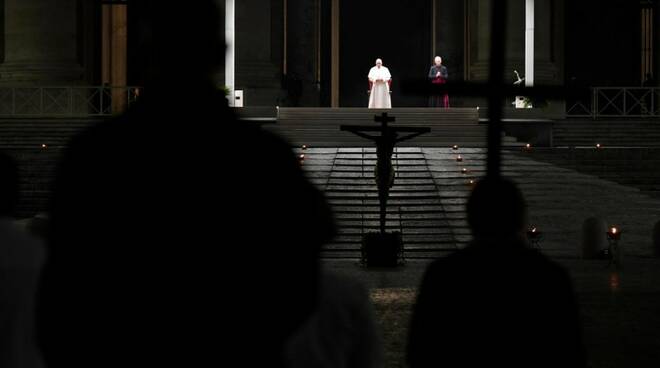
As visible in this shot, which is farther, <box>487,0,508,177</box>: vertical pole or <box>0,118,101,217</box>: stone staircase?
<box>0,118,101,217</box>: stone staircase

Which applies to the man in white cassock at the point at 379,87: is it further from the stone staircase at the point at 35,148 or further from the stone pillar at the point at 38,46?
the stone pillar at the point at 38,46

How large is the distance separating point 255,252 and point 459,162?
988 inches

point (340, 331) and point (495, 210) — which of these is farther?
point (495, 210)

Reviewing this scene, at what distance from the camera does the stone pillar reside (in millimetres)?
36531

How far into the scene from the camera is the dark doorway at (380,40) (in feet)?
144

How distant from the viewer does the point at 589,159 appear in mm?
27922

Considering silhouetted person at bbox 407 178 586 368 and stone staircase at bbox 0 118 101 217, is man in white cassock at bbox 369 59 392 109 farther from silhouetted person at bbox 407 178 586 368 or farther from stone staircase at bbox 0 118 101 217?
silhouetted person at bbox 407 178 586 368

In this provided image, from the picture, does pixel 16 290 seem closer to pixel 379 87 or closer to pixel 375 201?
pixel 375 201

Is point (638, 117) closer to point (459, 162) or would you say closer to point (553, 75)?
point (553, 75)

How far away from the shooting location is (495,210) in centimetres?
394

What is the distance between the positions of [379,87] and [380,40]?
7468mm

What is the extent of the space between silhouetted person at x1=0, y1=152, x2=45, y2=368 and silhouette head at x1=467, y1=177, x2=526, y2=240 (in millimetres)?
1286

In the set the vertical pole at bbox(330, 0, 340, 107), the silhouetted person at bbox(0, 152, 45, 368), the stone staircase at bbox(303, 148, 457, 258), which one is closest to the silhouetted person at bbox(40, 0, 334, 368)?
the silhouetted person at bbox(0, 152, 45, 368)

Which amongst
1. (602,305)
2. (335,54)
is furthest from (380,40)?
(602,305)
